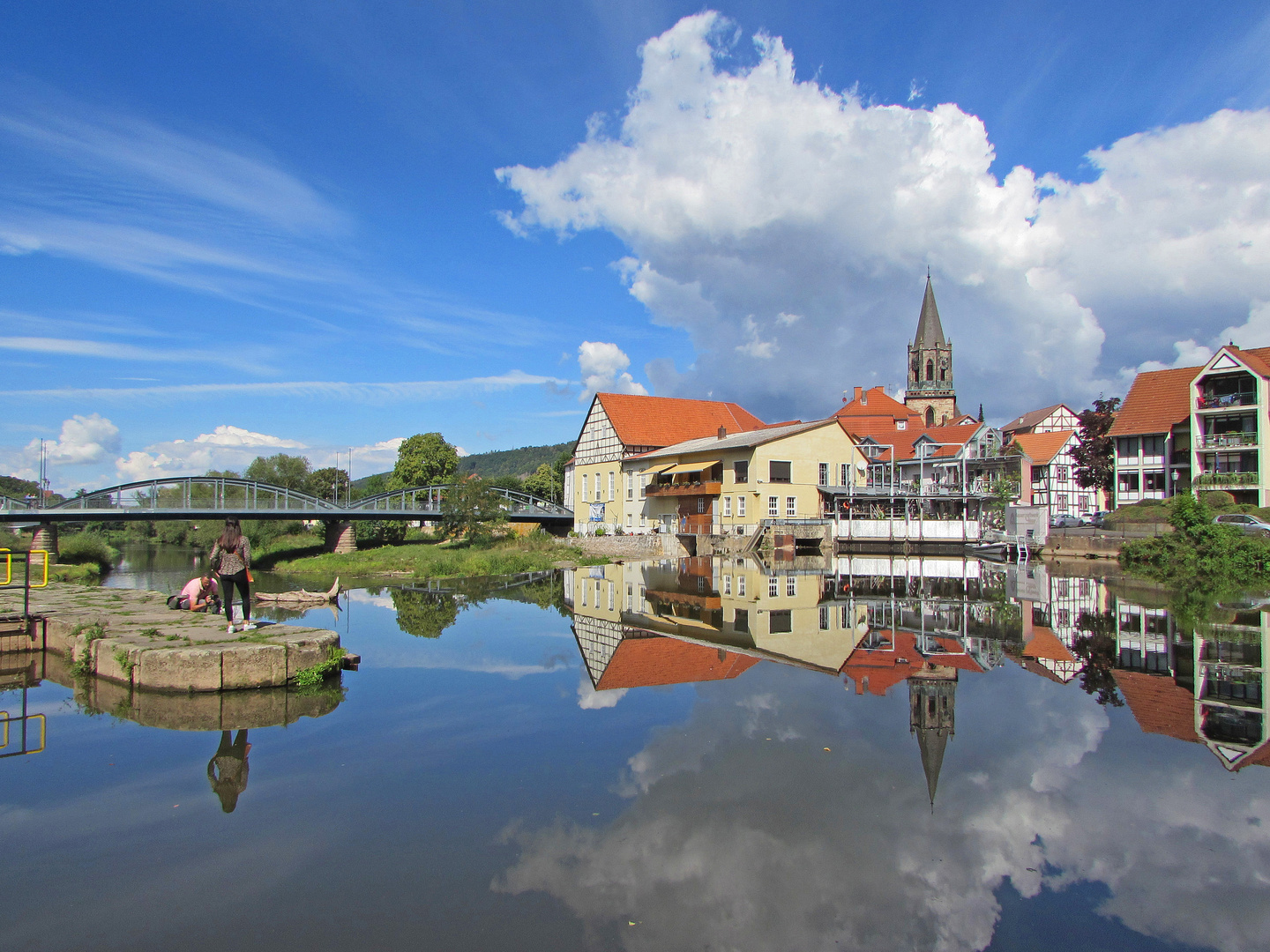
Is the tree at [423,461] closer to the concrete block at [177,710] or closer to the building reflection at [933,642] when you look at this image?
the building reflection at [933,642]

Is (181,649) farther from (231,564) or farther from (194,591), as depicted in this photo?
(194,591)

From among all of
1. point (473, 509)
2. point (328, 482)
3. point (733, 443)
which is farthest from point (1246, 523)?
point (328, 482)

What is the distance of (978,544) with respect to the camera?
3381 cm

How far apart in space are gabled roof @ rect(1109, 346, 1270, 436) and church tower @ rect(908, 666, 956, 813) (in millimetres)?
38204

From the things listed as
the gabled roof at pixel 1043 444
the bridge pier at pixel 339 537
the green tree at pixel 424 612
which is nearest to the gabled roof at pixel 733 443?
the bridge pier at pixel 339 537

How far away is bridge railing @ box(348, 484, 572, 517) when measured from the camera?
39.2m

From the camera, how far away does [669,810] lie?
4930mm

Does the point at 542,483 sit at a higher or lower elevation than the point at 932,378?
lower

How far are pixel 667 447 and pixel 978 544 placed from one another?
1777cm

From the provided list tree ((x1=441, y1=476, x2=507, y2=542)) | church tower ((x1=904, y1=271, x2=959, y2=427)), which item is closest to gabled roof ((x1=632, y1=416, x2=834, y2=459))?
tree ((x1=441, y1=476, x2=507, y2=542))

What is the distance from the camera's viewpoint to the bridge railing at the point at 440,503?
1544 inches

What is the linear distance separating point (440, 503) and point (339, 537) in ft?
17.0

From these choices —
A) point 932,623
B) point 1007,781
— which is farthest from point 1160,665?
point 1007,781

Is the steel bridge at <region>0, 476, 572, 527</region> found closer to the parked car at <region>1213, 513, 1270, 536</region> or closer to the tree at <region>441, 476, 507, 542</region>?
the tree at <region>441, 476, 507, 542</region>
